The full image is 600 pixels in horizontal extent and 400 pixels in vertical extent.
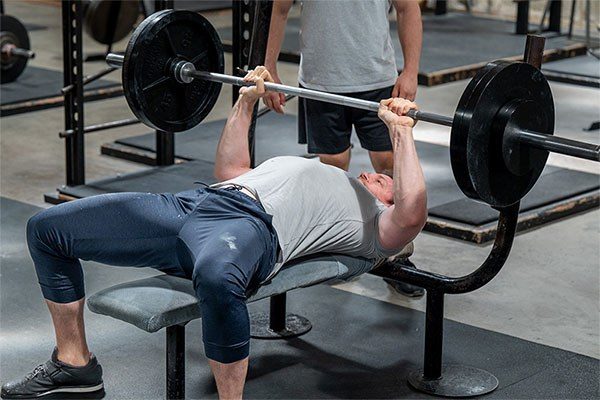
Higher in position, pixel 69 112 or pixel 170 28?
pixel 170 28

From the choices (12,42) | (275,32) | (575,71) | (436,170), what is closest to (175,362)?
(275,32)

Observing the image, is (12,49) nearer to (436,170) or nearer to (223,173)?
(436,170)

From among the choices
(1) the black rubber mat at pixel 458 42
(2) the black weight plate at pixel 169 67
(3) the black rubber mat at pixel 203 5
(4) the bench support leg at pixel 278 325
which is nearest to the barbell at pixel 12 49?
(1) the black rubber mat at pixel 458 42

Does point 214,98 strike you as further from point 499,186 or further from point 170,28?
point 499,186

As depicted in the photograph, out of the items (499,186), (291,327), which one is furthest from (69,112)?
(499,186)

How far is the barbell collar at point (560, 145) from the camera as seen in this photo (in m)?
2.32

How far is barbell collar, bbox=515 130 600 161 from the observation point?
2.32m

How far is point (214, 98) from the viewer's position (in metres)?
3.26

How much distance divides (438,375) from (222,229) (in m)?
0.71

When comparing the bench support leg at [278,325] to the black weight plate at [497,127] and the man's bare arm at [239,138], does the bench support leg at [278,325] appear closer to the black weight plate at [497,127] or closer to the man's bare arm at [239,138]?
the man's bare arm at [239,138]

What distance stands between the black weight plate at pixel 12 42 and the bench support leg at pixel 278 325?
3.50 m

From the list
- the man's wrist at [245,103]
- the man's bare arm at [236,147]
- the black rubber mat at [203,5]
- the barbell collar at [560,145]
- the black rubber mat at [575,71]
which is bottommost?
the black rubber mat at [575,71]

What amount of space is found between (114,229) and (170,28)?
731 millimetres

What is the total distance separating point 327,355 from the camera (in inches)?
118
